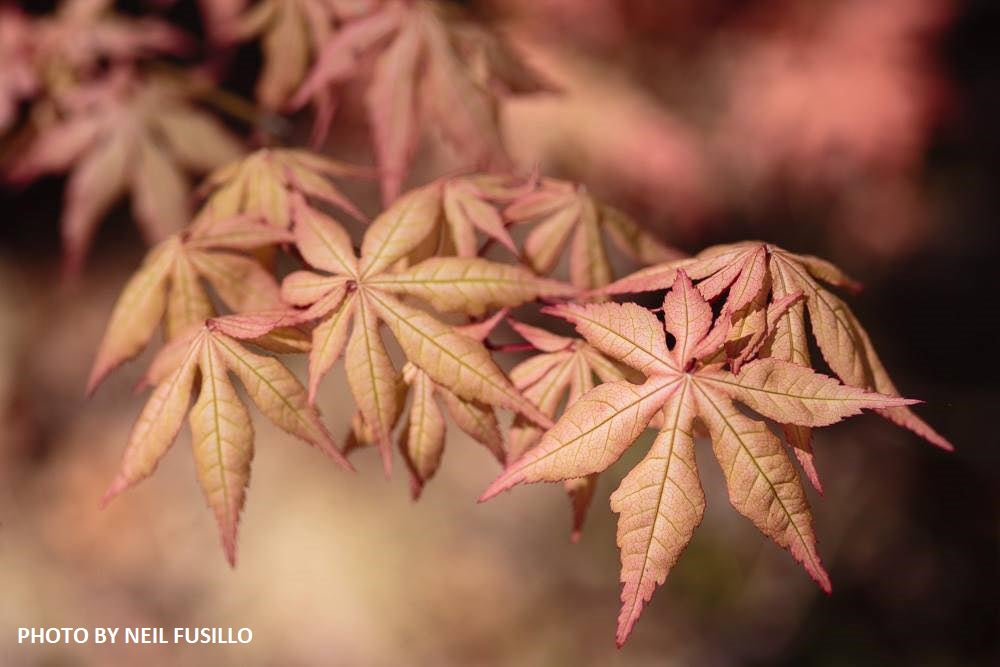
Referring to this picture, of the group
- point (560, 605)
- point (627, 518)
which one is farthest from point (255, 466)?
point (627, 518)

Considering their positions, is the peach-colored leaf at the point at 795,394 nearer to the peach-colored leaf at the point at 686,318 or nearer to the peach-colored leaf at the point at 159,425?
the peach-colored leaf at the point at 686,318

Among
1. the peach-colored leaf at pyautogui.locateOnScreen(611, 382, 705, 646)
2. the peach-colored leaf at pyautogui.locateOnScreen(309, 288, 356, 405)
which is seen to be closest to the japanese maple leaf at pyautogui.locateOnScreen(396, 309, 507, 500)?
the peach-colored leaf at pyautogui.locateOnScreen(309, 288, 356, 405)

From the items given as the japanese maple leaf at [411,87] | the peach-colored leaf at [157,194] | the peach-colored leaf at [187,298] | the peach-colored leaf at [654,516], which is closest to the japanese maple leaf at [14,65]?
the peach-colored leaf at [157,194]

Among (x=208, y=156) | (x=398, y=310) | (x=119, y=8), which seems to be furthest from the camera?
(x=119, y=8)

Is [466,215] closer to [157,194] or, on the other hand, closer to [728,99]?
[157,194]

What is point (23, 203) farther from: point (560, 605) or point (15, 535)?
point (560, 605)

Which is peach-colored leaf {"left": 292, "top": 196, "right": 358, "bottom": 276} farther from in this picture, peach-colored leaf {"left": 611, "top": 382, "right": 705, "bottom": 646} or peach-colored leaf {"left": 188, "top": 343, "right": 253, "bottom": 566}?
peach-colored leaf {"left": 611, "top": 382, "right": 705, "bottom": 646}
